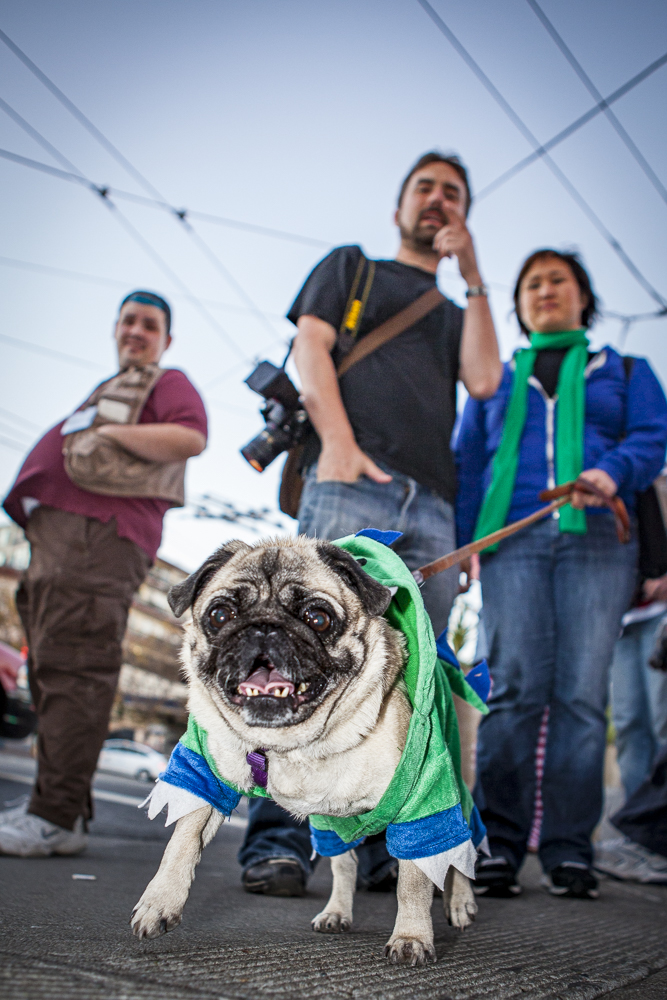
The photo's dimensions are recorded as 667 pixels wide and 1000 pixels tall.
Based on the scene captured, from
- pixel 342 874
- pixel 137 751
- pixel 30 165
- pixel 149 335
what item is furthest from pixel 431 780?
pixel 137 751

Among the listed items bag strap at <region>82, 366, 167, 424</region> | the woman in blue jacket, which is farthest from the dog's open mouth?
bag strap at <region>82, 366, 167, 424</region>

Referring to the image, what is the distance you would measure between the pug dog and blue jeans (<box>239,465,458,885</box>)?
1.83 feet

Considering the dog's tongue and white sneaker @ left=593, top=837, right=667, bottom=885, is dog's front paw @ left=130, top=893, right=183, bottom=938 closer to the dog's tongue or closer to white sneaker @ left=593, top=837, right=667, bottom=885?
the dog's tongue

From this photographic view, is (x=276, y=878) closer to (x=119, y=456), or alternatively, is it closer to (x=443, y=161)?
(x=119, y=456)

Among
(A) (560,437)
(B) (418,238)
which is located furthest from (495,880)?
(B) (418,238)

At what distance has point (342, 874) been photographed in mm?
1763

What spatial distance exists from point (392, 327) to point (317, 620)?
148 cm

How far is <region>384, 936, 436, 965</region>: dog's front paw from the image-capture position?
131cm

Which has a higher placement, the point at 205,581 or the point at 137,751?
the point at 205,581

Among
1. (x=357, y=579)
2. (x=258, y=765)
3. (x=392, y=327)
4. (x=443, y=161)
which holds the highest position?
(x=443, y=161)

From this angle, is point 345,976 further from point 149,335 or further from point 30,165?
point 30,165

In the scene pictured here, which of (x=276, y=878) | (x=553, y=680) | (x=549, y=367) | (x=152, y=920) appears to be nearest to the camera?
(x=152, y=920)

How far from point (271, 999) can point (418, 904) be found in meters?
0.49

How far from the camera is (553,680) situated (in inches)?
105
